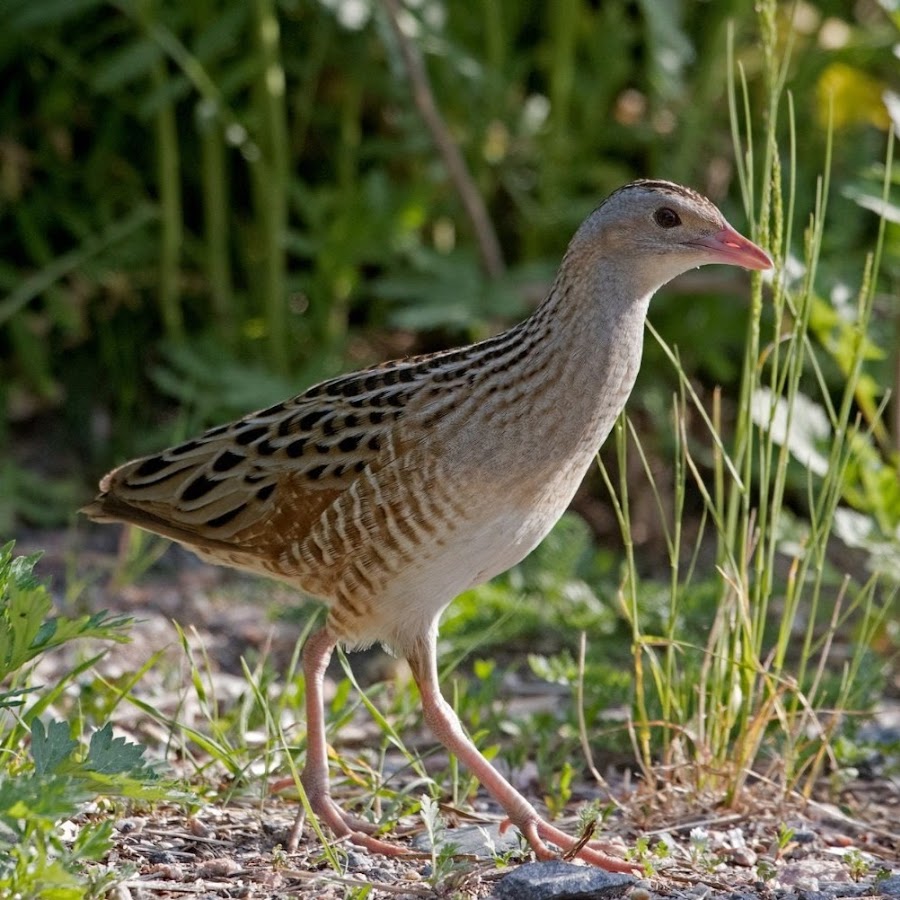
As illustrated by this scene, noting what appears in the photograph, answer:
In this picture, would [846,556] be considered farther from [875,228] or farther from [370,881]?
[370,881]

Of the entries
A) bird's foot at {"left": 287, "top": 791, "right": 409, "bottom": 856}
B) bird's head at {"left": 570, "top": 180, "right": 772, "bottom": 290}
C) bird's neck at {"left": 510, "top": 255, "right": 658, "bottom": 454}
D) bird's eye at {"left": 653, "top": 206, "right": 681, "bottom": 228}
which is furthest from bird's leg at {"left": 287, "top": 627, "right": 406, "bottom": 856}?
bird's eye at {"left": 653, "top": 206, "right": 681, "bottom": 228}

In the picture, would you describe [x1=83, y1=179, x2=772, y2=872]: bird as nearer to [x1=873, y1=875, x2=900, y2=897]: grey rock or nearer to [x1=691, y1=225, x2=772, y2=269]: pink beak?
[x1=691, y1=225, x2=772, y2=269]: pink beak

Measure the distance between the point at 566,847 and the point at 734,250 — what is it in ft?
4.81

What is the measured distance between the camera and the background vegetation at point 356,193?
6527 mm

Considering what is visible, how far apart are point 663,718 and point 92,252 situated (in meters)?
3.54

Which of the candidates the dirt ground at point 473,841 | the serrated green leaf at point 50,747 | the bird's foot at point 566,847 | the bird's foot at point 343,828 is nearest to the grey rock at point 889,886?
the dirt ground at point 473,841

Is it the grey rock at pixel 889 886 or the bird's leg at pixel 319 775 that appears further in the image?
the bird's leg at pixel 319 775

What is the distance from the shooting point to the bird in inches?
154

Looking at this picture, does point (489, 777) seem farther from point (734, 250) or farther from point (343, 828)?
point (734, 250)

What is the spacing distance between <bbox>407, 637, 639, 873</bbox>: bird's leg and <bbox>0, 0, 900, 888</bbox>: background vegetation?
6.39ft

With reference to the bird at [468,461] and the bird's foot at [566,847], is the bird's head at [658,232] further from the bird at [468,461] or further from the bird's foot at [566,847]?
the bird's foot at [566,847]

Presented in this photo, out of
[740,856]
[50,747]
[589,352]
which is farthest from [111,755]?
[740,856]

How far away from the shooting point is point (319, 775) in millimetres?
4156

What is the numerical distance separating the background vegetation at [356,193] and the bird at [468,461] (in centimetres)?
196
